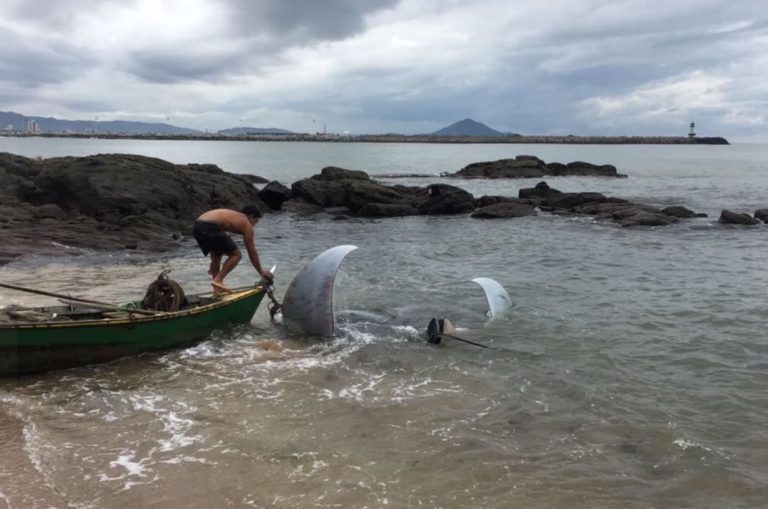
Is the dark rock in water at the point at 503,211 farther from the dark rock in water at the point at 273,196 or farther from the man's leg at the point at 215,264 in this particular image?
the man's leg at the point at 215,264

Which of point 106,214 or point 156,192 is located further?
point 156,192

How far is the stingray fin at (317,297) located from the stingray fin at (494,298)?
9.34 feet

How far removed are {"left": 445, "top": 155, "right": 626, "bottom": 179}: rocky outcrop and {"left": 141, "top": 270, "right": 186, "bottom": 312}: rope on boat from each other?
49841 mm

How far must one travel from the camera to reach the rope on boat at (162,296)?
29.3 ft

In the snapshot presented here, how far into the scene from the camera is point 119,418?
670cm

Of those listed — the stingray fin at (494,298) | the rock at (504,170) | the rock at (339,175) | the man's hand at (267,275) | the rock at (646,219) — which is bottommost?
the stingray fin at (494,298)

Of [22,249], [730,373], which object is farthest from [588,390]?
[22,249]

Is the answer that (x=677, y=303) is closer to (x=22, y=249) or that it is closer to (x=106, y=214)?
(x=22, y=249)

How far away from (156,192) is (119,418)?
1770 cm

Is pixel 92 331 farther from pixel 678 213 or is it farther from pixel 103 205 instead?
pixel 678 213

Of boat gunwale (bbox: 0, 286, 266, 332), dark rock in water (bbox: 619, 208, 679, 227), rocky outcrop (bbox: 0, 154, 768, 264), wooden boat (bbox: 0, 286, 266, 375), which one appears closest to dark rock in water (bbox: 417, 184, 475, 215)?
rocky outcrop (bbox: 0, 154, 768, 264)

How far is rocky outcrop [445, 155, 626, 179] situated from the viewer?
190ft

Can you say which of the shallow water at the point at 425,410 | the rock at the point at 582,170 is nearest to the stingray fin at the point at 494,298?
the shallow water at the point at 425,410

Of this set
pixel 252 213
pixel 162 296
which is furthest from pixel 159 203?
pixel 162 296
